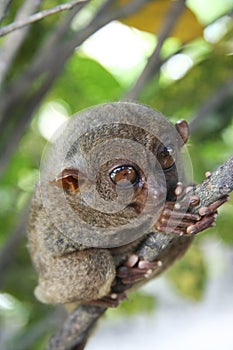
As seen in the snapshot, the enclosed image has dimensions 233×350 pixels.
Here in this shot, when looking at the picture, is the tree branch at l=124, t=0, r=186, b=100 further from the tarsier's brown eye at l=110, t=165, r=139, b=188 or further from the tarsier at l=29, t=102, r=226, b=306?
the tarsier's brown eye at l=110, t=165, r=139, b=188

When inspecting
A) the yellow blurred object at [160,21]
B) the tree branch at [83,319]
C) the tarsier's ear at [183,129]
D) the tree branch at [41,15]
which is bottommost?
the tree branch at [83,319]

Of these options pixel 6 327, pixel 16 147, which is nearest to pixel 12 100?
pixel 16 147

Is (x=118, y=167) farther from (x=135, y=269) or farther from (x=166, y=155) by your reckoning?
(x=135, y=269)

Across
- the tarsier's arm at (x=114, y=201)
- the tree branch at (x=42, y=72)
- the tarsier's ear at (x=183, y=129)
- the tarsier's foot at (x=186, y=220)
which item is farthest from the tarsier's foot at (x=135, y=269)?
the tree branch at (x=42, y=72)

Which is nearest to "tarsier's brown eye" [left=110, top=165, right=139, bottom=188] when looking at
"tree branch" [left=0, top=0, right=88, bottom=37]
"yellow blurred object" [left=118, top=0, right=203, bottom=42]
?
"tree branch" [left=0, top=0, right=88, bottom=37]

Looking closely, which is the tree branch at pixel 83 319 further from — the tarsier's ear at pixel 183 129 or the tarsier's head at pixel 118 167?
the tarsier's ear at pixel 183 129
